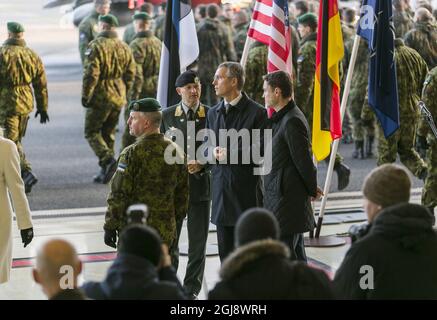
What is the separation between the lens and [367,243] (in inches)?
194

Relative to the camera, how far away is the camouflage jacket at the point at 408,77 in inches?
458

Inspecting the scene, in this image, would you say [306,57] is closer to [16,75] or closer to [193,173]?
[16,75]

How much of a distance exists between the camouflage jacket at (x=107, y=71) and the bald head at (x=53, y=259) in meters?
9.10

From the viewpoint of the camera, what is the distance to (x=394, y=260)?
4.90 metres

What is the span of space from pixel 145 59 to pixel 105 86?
1.33 m

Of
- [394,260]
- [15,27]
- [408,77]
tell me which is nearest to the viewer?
[394,260]

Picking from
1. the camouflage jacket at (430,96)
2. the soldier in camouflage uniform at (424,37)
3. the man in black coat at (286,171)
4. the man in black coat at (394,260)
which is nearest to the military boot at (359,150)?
the soldier in camouflage uniform at (424,37)

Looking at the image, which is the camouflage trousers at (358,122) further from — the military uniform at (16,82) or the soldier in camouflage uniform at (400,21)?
the military uniform at (16,82)

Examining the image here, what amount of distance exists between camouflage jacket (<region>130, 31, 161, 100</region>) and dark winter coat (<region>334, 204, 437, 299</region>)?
395 inches

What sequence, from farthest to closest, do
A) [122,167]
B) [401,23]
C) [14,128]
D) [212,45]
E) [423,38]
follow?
1. [212,45]
2. [401,23]
3. [423,38]
4. [14,128]
5. [122,167]

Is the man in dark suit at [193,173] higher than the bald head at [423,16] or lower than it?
lower

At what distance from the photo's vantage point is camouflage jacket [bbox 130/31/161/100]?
14724mm

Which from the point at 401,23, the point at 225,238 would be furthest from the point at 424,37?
the point at 225,238
